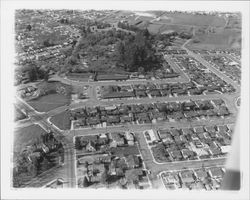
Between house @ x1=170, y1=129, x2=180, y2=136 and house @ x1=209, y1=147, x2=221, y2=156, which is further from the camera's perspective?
house @ x1=170, y1=129, x2=180, y2=136

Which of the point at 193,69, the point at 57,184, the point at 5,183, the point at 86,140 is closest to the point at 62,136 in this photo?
the point at 86,140

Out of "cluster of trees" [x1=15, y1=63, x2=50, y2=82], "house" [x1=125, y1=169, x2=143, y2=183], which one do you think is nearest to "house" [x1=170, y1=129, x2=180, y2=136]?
"house" [x1=125, y1=169, x2=143, y2=183]

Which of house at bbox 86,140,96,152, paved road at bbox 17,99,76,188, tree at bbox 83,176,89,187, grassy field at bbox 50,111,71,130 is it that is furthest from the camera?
grassy field at bbox 50,111,71,130

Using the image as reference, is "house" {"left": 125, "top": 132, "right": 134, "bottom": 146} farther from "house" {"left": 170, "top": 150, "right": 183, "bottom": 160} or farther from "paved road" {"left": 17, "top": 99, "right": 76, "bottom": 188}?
"paved road" {"left": 17, "top": 99, "right": 76, "bottom": 188}

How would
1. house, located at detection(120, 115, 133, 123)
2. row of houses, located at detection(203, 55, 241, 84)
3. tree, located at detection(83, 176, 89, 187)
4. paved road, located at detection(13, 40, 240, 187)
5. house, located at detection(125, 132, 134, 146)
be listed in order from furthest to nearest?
1. row of houses, located at detection(203, 55, 241, 84)
2. house, located at detection(120, 115, 133, 123)
3. house, located at detection(125, 132, 134, 146)
4. paved road, located at detection(13, 40, 240, 187)
5. tree, located at detection(83, 176, 89, 187)

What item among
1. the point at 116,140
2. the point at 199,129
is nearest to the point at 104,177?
the point at 116,140

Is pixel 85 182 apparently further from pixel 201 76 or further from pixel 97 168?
pixel 201 76

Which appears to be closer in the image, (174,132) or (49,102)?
(174,132)
